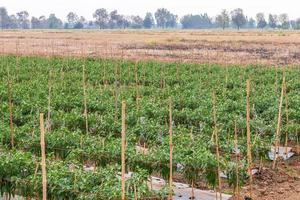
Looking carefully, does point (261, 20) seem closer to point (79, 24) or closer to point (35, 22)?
point (79, 24)

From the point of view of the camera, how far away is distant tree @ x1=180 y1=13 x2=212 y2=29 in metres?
176

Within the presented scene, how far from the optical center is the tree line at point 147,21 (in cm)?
13544

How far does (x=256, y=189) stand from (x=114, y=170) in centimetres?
285

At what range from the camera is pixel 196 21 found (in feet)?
592

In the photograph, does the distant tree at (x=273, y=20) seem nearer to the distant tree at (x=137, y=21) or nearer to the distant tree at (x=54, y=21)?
the distant tree at (x=137, y=21)

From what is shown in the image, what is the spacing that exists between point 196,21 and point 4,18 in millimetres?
67726

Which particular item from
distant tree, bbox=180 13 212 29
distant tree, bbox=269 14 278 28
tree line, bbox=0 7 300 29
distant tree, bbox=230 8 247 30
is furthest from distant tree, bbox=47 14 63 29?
distant tree, bbox=269 14 278 28

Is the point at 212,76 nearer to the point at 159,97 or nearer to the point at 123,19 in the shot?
the point at 159,97

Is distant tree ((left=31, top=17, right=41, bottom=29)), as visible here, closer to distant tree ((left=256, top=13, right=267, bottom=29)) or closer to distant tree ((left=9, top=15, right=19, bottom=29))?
distant tree ((left=9, top=15, right=19, bottom=29))

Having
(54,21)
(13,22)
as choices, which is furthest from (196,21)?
(13,22)

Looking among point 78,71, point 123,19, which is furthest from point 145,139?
point 123,19

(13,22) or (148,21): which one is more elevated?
(148,21)

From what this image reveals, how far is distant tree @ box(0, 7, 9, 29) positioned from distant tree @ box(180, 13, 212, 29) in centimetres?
5984

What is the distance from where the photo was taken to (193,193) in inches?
306
